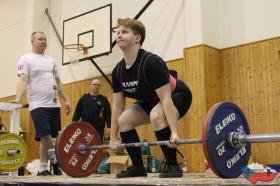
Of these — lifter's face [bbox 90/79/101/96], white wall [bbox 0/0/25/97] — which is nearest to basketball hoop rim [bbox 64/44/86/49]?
lifter's face [bbox 90/79/101/96]

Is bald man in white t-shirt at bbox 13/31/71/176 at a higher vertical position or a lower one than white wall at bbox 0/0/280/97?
lower

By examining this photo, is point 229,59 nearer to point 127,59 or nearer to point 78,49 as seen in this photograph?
point 78,49

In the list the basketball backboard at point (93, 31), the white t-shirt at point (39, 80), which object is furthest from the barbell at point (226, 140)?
the basketball backboard at point (93, 31)

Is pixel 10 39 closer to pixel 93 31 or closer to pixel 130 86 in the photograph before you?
pixel 93 31

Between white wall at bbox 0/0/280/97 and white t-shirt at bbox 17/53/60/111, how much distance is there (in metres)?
2.66

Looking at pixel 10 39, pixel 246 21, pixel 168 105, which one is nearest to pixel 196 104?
pixel 246 21

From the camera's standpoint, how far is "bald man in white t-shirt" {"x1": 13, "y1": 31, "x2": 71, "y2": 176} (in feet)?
11.7

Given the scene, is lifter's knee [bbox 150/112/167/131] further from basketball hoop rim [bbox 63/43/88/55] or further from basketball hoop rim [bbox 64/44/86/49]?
basketball hoop rim [bbox 64/44/86/49]

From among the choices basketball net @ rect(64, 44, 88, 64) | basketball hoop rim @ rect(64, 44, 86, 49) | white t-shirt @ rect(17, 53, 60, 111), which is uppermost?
basketball hoop rim @ rect(64, 44, 86, 49)

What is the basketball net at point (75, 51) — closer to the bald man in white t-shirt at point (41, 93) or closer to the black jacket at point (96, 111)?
the black jacket at point (96, 111)

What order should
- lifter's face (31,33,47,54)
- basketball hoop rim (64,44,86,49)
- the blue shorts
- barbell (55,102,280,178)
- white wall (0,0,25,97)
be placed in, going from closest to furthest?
1. barbell (55,102,280,178)
2. the blue shorts
3. lifter's face (31,33,47,54)
4. basketball hoop rim (64,44,86,49)
5. white wall (0,0,25,97)

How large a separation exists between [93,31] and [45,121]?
3.47 m

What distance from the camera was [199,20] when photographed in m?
5.76

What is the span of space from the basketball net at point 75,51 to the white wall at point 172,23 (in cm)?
46
